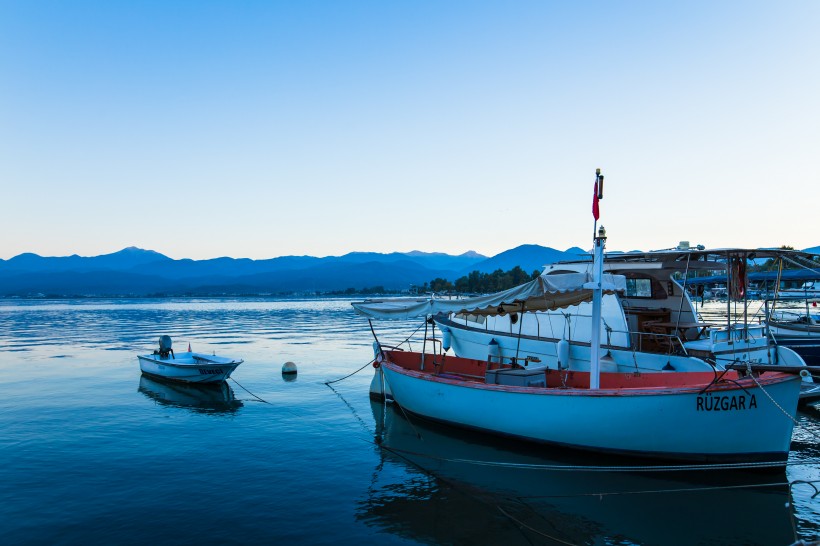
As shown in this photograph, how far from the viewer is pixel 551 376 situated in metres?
17.2

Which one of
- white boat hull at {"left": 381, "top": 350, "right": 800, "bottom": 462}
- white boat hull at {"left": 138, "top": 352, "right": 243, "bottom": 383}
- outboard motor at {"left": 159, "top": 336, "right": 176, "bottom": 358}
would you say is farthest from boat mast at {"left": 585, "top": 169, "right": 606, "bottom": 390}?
outboard motor at {"left": 159, "top": 336, "right": 176, "bottom": 358}

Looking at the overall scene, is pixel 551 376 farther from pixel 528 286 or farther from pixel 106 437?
pixel 106 437

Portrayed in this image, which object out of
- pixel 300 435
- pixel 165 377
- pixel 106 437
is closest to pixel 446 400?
pixel 300 435

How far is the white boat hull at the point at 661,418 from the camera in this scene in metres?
11.7

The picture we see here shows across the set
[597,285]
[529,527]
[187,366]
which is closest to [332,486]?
[529,527]

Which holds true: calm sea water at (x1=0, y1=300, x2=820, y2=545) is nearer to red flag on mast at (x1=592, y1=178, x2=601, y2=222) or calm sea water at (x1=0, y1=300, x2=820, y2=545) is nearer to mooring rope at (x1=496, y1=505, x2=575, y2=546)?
mooring rope at (x1=496, y1=505, x2=575, y2=546)

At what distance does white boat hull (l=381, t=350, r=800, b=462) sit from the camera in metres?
11.7

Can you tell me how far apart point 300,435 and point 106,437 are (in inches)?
→ 250

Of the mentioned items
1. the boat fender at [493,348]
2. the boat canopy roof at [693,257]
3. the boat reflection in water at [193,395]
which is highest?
the boat canopy roof at [693,257]

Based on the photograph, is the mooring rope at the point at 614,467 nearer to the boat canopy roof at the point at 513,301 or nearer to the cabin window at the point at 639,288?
the boat canopy roof at the point at 513,301

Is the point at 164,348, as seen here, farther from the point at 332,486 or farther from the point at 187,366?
the point at 332,486

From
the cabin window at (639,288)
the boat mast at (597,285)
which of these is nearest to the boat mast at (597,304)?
the boat mast at (597,285)

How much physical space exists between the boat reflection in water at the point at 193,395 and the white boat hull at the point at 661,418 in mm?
12289

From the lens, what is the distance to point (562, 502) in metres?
11.6
